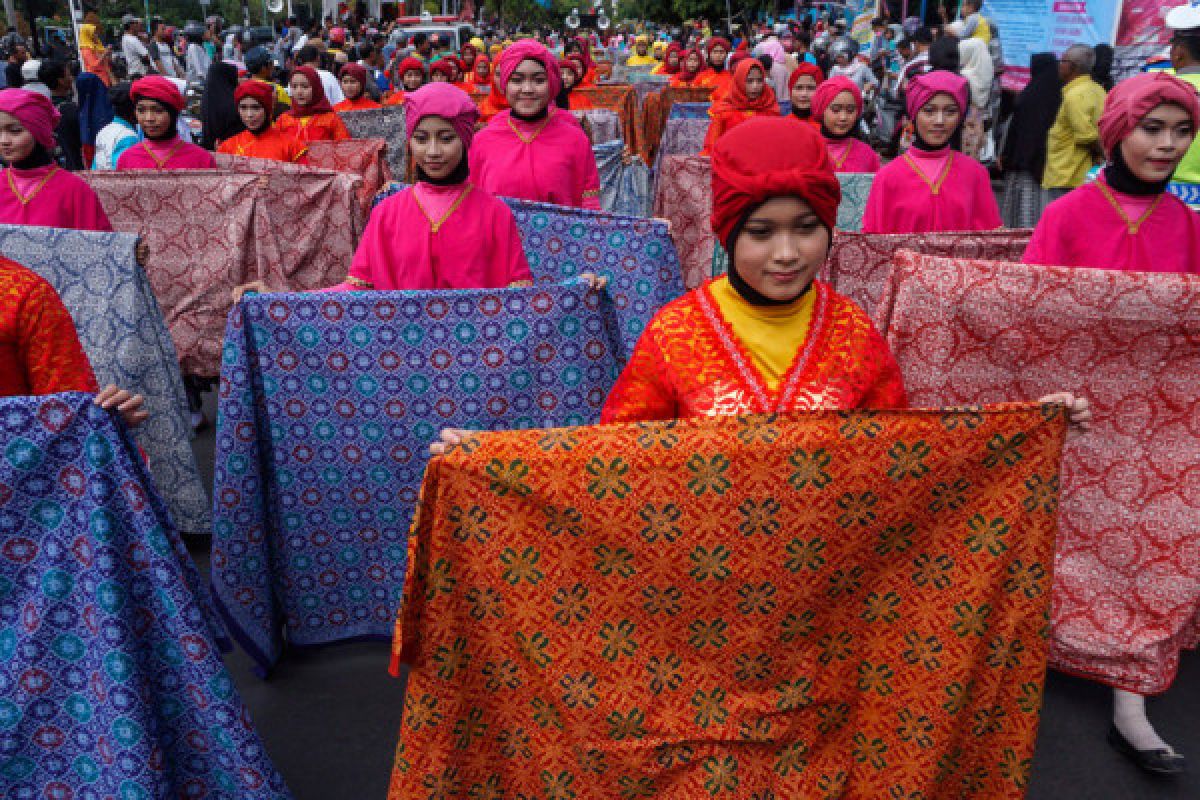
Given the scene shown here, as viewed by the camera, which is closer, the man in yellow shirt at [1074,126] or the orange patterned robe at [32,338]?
the orange patterned robe at [32,338]

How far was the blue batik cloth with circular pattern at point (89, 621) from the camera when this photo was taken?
1.97 m

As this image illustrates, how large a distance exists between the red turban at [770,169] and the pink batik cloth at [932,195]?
2462 mm

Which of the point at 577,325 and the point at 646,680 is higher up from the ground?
the point at 577,325

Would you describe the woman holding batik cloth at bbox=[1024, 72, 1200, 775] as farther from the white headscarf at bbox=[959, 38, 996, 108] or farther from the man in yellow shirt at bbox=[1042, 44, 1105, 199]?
the white headscarf at bbox=[959, 38, 996, 108]

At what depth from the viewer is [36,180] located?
13.7 ft

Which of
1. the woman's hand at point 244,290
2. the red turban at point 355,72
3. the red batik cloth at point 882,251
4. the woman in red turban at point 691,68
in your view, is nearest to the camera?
the woman's hand at point 244,290

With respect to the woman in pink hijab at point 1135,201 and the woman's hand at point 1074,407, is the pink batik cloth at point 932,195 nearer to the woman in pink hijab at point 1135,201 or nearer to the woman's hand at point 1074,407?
the woman in pink hijab at point 1135,201

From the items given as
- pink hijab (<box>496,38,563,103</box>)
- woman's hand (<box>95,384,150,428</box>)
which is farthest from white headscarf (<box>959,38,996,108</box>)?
woman's hand (<box>95,384,150,428</box>)

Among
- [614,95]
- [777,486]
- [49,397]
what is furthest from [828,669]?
[614,95]

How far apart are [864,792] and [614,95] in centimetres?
1057

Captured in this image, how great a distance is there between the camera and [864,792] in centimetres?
205

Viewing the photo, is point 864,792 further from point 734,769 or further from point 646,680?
point 646,680

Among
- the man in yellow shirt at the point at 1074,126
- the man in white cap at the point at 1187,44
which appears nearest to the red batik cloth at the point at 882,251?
the man in white cap at the point at 1187,44

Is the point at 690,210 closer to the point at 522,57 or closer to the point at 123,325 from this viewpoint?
the point at 522,57
